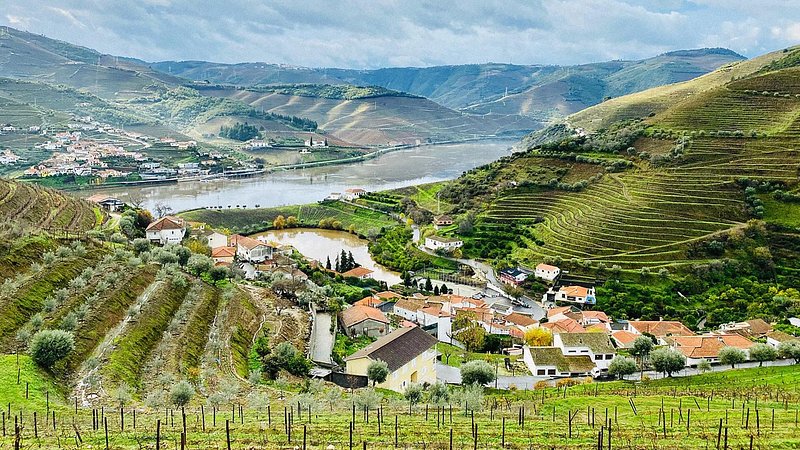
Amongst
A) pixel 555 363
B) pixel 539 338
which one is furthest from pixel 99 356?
pixel 539 338

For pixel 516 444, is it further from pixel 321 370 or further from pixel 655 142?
pixel 655 142

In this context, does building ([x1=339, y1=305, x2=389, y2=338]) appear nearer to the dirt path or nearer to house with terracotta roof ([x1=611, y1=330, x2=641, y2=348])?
the dirt path

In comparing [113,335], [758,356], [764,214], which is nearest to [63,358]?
[113,335]

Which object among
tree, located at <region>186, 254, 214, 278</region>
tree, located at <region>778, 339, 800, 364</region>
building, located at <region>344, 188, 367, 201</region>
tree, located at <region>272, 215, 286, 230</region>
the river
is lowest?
tree, located at <region>778, 339, 800, 364</region>

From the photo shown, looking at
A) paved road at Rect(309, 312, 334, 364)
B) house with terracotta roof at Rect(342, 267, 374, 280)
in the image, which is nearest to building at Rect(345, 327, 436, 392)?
paved road at Rect(309, 312, 334, 364)

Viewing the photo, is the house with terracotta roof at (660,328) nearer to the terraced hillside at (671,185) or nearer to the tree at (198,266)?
the terraced hillside at (671,185)
